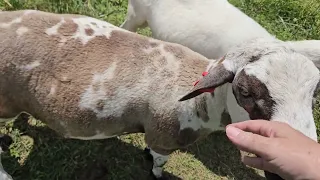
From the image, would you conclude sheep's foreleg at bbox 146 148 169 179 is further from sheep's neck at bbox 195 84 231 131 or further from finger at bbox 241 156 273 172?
finger at bbox 241 156 273 172

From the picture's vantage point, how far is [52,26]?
3.32m

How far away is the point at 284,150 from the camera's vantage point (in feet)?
6.63

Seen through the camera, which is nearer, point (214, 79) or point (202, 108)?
point (214, 79)

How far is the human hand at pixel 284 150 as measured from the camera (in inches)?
79.3

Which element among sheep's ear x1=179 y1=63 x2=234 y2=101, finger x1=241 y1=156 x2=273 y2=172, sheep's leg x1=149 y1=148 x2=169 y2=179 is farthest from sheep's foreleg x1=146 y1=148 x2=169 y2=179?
finger x1=241 y1=156 x2=273 y2=172

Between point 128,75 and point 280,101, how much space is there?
3.82ft

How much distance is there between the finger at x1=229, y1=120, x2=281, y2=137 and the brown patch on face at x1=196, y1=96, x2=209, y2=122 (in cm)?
113

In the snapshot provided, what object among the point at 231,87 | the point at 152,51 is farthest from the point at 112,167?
the point at 231,87

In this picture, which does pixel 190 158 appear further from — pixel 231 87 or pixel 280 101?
pixel 280 101

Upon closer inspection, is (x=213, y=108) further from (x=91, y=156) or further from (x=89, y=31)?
(x=91, y=156)

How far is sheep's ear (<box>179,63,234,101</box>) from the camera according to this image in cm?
289

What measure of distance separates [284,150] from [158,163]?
2223mm

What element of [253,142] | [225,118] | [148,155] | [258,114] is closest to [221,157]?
[148,155]

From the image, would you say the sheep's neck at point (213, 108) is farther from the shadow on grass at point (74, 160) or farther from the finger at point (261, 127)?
the shadow on grass at point (74, 160)
